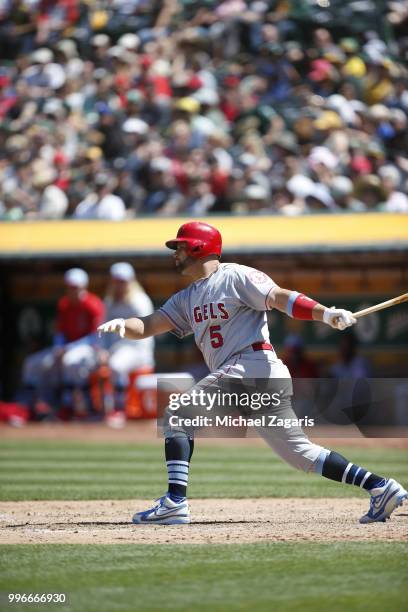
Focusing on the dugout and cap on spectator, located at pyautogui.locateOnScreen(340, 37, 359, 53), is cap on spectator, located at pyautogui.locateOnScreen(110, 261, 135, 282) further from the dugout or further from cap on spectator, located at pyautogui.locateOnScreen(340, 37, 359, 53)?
cap on spectator, located at pyautogui.locateOnScreen(340, 37, 359, 53)

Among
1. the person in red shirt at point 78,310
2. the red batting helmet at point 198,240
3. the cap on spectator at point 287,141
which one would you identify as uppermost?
the red batting helmet at point 198,240

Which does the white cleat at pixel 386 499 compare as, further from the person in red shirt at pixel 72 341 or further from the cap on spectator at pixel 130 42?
the cap on spectator at pixel 130 42

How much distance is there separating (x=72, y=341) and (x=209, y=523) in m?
8.07

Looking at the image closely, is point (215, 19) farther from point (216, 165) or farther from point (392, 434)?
point (392, 434)

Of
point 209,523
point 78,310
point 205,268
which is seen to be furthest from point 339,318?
point 78,310

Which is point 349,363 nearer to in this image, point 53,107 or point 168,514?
point 53,107

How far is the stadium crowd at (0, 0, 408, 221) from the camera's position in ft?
45.9

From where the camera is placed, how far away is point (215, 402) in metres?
5.54

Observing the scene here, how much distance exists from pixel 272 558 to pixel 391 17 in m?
12.6

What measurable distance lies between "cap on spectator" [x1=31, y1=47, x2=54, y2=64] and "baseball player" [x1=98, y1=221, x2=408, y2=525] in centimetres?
1252

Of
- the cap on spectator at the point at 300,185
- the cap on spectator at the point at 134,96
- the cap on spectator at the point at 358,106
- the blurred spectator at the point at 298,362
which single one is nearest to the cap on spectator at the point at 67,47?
the cap on spectator at the point at 134,96

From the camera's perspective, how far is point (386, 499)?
543 centimetres

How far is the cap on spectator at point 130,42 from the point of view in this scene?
16969 millimetres

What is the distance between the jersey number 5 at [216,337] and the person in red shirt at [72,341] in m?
7.59
